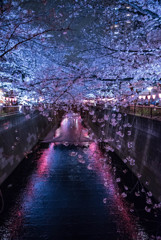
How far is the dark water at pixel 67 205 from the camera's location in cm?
704

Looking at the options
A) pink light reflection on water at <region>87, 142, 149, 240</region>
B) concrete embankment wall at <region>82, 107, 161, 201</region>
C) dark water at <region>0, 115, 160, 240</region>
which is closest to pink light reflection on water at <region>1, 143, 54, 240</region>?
dark water at <region>0, 115, 160, 240</region>

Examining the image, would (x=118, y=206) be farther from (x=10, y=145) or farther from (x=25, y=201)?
(x=10, y=145)

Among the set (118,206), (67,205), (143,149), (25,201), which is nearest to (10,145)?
(25,201)

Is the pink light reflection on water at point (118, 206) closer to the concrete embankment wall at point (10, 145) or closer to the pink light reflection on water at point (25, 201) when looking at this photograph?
the pink light reflection on water at point (25, 201)

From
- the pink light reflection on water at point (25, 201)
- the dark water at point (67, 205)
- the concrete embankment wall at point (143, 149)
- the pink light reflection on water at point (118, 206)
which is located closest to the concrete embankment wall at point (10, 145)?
the dark water at point (67, 205)

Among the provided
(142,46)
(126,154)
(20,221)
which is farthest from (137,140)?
(20,221)

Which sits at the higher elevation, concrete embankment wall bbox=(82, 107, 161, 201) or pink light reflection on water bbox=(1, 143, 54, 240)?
concrete embankment wall bbox=(82, 107, 161, 201)

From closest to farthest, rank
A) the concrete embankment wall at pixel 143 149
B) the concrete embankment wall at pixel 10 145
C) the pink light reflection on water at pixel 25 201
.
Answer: the pink light reflection on water at pixel 25 201 → the concrete embankment wall at pixel 143 149 → the concrete embankment wall at pixel 10 145

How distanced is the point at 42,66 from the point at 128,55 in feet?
16.8

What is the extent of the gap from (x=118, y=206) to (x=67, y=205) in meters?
2.43

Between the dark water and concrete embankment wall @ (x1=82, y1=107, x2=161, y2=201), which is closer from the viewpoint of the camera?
the dark water

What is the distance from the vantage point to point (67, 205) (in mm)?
8805

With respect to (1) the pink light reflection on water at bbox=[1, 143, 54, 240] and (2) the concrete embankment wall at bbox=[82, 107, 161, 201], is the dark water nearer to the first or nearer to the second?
(1) the pink light reflection on water at bbox=[1, 143, 54, 240]

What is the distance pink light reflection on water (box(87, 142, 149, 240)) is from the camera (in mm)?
7084
